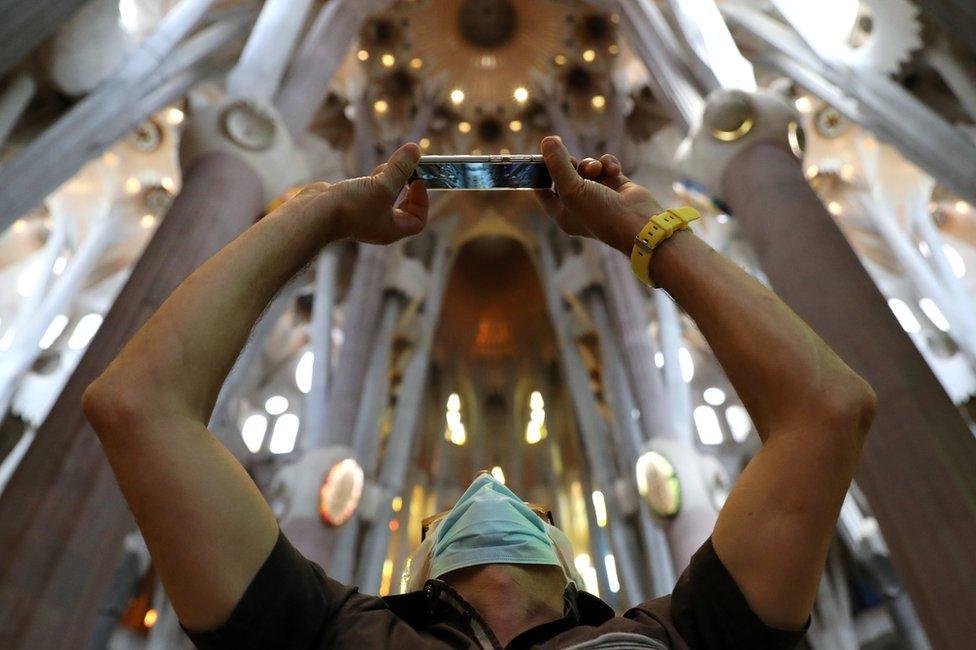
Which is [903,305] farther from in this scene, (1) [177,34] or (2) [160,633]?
(2) [160,633]

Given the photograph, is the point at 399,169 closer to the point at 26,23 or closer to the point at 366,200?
the point at 366,200

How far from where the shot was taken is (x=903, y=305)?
13.7 meters

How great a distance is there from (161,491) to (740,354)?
98 centimetres

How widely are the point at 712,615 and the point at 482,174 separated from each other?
1.00 meters

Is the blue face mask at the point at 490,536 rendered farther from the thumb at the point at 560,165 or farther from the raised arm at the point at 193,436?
the thumb at the point at 560,165

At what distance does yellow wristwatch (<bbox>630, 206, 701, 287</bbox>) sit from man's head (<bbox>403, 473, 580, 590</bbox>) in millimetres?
628

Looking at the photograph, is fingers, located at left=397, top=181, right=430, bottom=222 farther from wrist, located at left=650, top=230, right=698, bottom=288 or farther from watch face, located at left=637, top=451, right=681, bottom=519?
watch face, located at left=637, top=451, right=681, bottom=519

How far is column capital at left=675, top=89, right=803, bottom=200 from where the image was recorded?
19.0ft

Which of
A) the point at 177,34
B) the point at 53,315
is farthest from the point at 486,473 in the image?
the point at 53,315

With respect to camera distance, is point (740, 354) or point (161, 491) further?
point (740, 354)

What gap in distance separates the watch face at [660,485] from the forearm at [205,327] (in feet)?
29.6

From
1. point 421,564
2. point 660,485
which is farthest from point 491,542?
point 660,485

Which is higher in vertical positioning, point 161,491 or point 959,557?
point 161,491

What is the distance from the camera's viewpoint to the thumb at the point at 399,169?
1.41 m
